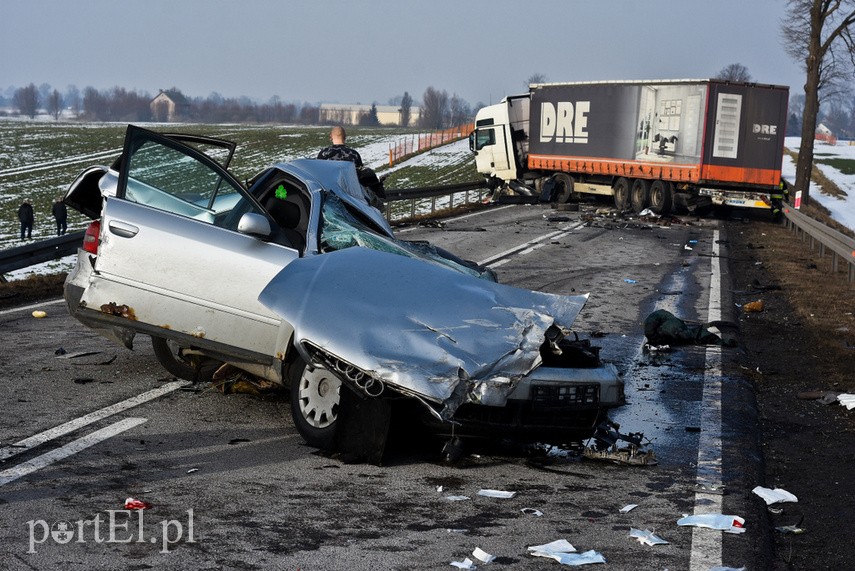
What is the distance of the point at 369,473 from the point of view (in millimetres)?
5934

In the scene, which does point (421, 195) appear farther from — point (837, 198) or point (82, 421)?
point (837, 198)

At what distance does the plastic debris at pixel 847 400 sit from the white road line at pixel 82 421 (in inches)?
194

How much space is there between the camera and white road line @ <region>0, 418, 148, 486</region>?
5.57m

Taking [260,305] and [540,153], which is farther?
[540,153]

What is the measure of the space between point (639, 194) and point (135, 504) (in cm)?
2658

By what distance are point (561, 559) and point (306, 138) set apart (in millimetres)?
91154

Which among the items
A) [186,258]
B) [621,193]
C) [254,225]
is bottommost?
[621,193]

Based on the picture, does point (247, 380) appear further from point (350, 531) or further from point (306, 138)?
point (306, 138)

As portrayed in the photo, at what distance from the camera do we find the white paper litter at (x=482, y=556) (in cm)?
460

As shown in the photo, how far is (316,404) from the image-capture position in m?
6.29

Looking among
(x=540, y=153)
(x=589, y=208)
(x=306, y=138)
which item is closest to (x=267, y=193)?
(x=589, y=208)

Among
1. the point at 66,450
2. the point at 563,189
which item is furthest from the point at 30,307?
the point at 563,189

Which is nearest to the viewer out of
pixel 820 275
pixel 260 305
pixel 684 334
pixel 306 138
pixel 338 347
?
pixel 338 347

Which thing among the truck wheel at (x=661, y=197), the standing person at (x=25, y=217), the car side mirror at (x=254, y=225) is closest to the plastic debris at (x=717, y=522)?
the car side mirror at (x=254, y=225)
